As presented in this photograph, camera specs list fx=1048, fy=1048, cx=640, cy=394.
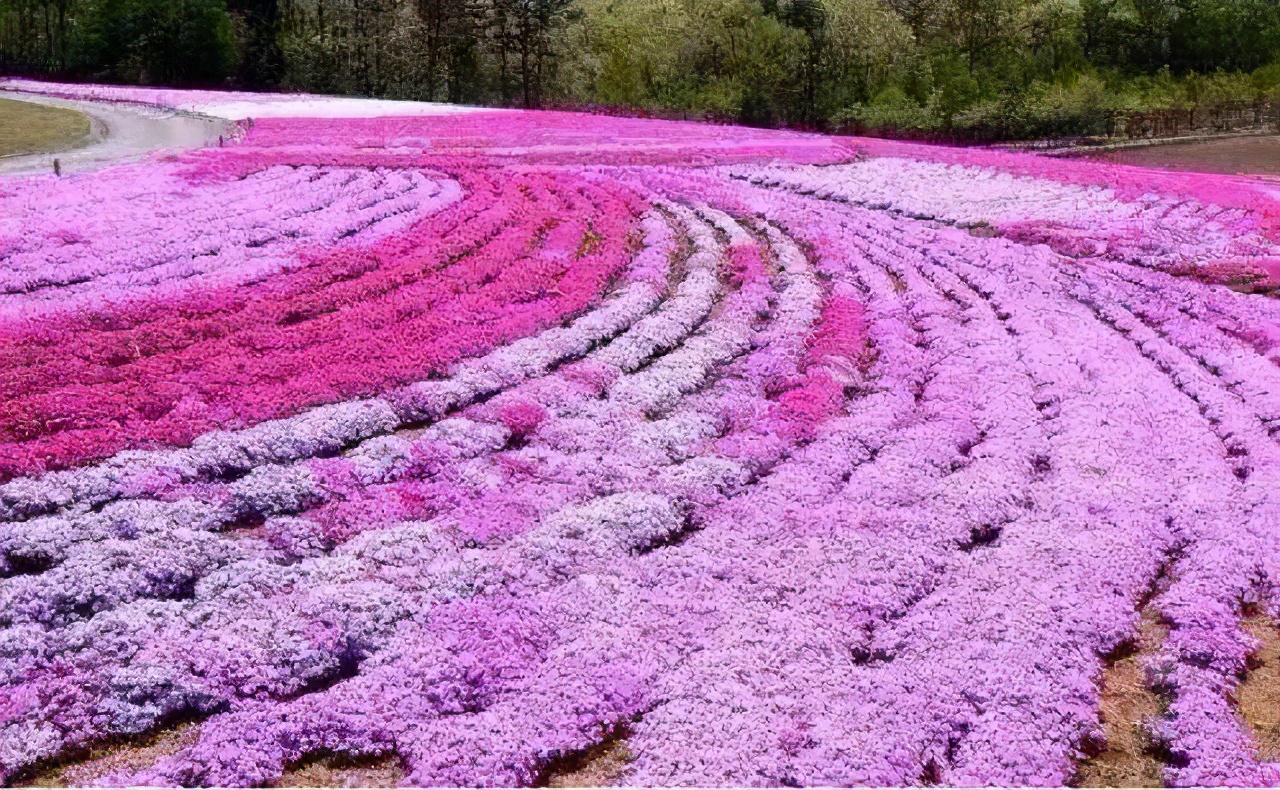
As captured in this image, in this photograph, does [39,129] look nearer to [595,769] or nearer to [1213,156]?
[595,769]

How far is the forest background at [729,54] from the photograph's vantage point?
136 feet

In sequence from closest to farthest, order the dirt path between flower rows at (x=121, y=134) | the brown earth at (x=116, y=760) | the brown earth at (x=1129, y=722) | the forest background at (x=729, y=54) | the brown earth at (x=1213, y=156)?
the brown earth at (x=116, y=760), the brown earth at (x=1129, y=722), the dirt path between flower rows at (x=121, y=134), the brown earth at (x=1213, y=156), the forest background at (x=729, y=54)

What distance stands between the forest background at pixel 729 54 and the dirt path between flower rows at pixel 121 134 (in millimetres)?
11026

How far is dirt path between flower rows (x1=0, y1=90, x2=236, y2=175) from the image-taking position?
27828 millimetres

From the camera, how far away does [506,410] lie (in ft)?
45.6

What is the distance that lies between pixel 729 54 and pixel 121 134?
2683 cm

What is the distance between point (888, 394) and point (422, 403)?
21.3ft

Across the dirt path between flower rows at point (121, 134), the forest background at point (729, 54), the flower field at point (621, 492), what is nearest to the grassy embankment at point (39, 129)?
the dirt path between flower rows at point (121, 134)

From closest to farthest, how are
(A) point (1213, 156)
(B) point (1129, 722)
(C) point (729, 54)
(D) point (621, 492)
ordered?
(B) point (1129, 722) → (D) point (621, 492) → (A) point (1213, 156) → (C) point (729, 54)

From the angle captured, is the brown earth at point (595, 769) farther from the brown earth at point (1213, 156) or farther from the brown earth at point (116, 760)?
the brown earth at point (1213, 156)

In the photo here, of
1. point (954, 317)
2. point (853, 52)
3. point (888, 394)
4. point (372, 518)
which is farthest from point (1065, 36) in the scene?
point (372, 518)

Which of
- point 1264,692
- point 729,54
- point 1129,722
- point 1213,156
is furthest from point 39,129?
point 1213,156

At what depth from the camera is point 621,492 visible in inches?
478

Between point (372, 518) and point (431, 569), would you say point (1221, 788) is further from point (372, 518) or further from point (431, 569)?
point (372, 518)
